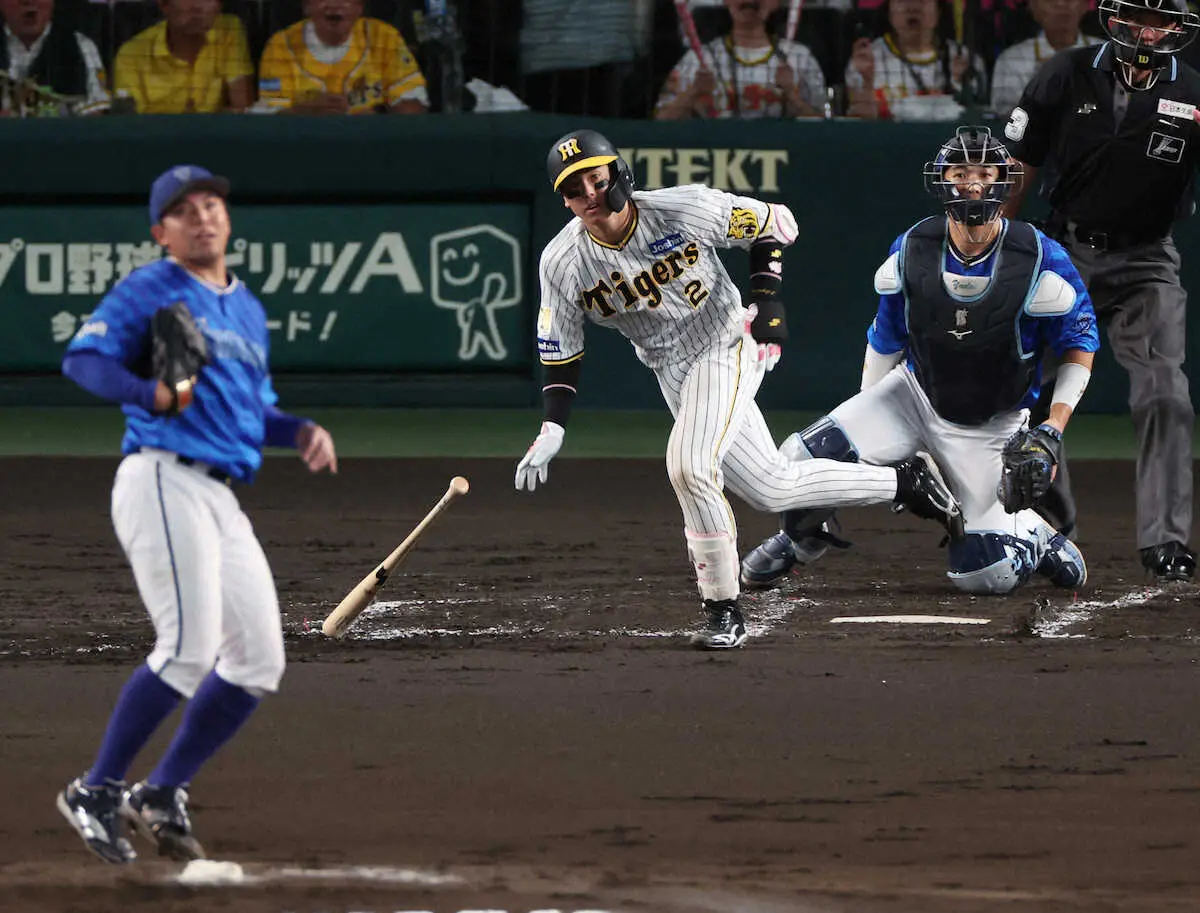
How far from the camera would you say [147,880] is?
4734 millimetres

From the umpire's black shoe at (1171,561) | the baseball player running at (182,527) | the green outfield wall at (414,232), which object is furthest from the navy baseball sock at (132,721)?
the green outfield wall at (414,232)

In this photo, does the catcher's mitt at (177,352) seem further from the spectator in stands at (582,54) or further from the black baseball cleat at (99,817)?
the spectator in stands at (582,54)

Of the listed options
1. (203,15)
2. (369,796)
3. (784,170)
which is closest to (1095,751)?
→ (369,796)

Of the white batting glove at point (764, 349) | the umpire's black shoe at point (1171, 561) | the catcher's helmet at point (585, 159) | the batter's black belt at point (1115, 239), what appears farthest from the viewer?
the batter's black belt at point (1115, 239)

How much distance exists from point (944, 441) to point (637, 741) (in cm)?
324

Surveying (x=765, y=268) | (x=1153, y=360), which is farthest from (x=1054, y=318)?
(x=765, y=268)

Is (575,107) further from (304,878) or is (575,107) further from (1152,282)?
(304,878)

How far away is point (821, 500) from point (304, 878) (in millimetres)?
3980

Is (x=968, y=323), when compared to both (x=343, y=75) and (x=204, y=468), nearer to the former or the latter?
(x=204, y=468)

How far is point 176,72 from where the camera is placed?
14.5 metres

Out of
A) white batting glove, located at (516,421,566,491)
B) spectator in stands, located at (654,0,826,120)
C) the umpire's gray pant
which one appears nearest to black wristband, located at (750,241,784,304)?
white batting glove, located at (516,421,566,491)

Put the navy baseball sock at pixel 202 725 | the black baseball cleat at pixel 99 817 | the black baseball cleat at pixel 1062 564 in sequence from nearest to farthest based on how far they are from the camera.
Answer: the black baseball cleat at pixel 99 817 → the navy baseball sock at pixel 202 725 → the black baseball cleat at pixel 1062 564

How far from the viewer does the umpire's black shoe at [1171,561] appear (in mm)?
8992

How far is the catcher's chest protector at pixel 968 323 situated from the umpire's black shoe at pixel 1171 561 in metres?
0.85
